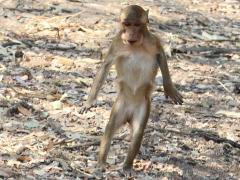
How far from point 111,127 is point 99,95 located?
2.14 m

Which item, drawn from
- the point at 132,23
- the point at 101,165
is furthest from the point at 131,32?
the point at 101,165

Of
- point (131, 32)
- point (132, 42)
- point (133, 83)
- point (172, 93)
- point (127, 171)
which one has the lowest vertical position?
point (127, 171)

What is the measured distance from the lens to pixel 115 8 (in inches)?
531

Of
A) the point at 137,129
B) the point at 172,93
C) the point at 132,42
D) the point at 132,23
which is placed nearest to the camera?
the point at 132,23

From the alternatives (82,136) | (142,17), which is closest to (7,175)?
(82,136)

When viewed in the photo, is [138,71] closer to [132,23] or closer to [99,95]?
[132,23]

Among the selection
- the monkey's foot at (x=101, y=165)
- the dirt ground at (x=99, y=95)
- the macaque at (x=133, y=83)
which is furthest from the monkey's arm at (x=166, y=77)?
the monkey's foot at (x=101, y=165)

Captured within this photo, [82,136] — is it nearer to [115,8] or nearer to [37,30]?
[37,30]

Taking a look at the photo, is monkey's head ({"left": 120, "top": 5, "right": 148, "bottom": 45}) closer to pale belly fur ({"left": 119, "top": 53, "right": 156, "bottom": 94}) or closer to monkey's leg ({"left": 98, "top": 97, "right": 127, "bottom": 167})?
pale belly fur ({"left": 119, "top": 53, "right": 156, "bottom": 94})

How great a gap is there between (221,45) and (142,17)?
589 centimetres

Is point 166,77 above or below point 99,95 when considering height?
above

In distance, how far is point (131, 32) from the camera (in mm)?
6801

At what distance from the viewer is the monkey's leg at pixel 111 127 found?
7.17m

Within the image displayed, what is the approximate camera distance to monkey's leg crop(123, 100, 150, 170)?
23.4 ft
